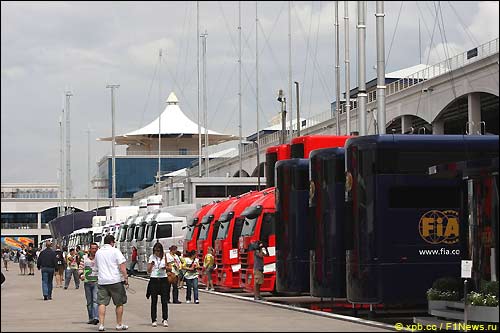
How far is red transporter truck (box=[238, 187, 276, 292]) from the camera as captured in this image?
97.0 feet

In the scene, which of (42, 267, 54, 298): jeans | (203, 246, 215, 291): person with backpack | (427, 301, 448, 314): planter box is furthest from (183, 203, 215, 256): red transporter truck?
(427, 301, 448, 314): planter box

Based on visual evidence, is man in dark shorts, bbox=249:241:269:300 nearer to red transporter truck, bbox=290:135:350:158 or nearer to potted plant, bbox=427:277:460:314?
red transporter truck, bbox=290:135:350:158

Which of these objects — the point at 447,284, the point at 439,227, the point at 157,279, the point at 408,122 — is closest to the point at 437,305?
the point at 447,284

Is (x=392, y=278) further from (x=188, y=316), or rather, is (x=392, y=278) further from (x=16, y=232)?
(x=16, y=232)

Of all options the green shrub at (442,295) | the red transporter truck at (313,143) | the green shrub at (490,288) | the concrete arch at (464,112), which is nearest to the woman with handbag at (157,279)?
the green shrub at (442,295)

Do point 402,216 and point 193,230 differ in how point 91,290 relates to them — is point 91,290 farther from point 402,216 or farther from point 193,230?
point 193,230

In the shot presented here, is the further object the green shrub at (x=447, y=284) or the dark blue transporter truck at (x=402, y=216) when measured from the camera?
the dark blue transporter truck at (x=402, y=216)

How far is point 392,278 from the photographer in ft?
68.4

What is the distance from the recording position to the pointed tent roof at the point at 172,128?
488 feet

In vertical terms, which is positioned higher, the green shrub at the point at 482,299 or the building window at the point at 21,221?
the building window at the point at 21,221

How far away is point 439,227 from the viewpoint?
2150cm

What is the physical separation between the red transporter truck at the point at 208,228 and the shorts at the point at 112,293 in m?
17.3

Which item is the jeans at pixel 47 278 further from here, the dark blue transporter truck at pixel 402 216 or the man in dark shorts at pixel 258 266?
the dark blue transporter truck at pixel 402 216

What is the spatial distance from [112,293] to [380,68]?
1129 centimetres
